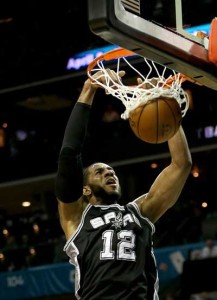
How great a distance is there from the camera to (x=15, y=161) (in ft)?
56.1

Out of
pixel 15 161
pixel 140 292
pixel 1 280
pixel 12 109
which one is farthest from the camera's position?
pixel 12 109

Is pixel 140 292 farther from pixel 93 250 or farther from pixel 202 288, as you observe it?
pixel 202 288

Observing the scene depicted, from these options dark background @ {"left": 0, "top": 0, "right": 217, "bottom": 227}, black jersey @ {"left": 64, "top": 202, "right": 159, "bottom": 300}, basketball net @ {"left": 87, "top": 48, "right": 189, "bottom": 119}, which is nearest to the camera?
black jersey @ {"left": 64, "top": 202, "right": 159, "bottom": 300}

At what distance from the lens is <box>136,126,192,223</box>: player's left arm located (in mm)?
4121

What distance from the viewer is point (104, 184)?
416 cm

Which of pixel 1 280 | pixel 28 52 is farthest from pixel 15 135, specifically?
pixel 1 280

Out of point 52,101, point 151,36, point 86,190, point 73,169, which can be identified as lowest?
point 52,101

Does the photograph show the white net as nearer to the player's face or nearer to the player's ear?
the player's face

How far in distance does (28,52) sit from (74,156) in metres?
14.3

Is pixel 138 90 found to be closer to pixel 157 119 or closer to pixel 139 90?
pixel 139 90

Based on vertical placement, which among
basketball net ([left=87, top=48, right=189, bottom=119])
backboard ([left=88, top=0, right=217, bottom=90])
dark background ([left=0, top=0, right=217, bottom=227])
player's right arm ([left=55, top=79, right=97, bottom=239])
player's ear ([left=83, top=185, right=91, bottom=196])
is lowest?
dark background ([left=0, top=0, right=217, bottom=227])

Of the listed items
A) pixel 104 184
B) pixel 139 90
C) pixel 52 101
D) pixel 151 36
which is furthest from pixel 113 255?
pixel 52 101

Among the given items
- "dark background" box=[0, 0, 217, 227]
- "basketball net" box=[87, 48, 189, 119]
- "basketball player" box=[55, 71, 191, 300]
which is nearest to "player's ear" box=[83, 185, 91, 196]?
"basketball player" box=[55, 71, 191, 300]

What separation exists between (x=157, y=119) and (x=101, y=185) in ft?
1.82
